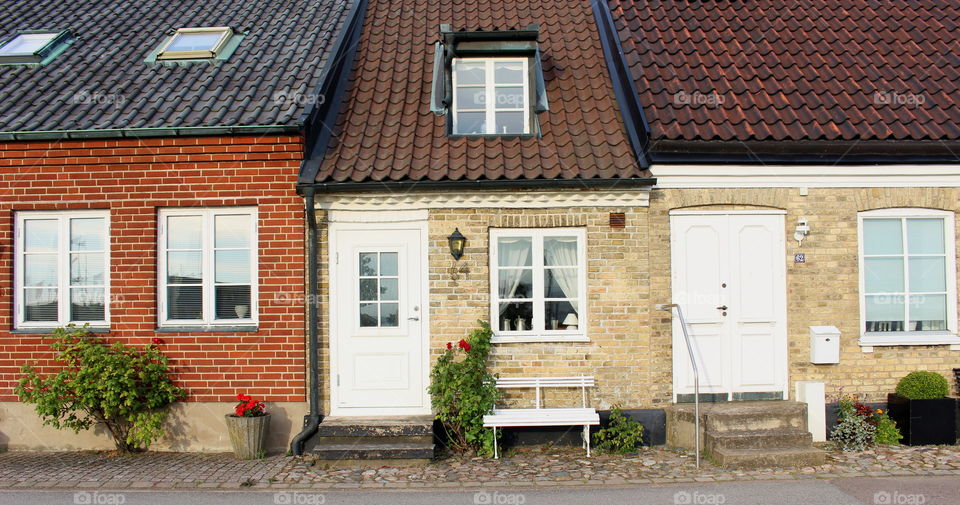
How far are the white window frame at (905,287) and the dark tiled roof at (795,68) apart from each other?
3.15 ft

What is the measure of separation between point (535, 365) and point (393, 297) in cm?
192

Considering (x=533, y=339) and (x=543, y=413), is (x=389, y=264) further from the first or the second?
(x=543, y=413)

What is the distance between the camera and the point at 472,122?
934 centimetres

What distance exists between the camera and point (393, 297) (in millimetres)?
8484

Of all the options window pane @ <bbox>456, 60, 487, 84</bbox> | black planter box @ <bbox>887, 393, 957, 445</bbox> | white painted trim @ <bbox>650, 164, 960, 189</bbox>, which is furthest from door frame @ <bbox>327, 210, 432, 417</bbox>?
black planter box @ <bbox>887, 393, 957, 445</bbox>

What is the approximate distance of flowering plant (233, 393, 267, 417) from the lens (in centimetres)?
794

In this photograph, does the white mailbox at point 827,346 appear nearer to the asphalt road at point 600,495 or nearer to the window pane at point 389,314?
the asphalt road at point 600,495

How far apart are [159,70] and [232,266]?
130 inches

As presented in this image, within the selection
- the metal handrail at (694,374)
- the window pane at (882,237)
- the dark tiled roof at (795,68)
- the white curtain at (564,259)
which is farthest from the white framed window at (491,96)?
the window pane at (882,237)

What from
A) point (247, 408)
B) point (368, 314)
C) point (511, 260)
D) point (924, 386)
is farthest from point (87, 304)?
point (924, 386)

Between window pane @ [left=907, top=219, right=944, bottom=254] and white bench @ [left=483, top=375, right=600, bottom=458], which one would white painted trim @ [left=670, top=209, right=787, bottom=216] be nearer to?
window pane @ [left=907, top=219, right=944, bottom=254]

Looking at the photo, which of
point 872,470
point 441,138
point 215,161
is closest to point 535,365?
point 441,138

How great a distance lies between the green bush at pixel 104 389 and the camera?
789 centimetres

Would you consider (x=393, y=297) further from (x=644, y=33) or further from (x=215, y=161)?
(x=644, y=33)
